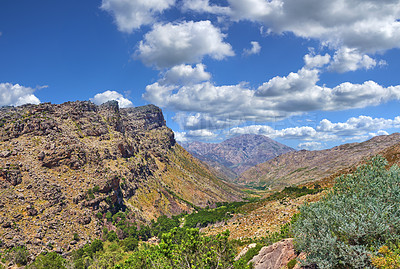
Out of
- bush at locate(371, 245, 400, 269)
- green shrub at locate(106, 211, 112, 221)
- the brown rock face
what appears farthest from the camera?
green shrub at locate(106, 211, 112, 221)

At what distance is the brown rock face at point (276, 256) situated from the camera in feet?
89.3

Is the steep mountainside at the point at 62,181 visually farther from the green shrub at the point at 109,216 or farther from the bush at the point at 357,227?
the bush at the point at 357,227

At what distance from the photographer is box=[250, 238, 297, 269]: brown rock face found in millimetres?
27219

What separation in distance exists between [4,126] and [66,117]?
135 feet

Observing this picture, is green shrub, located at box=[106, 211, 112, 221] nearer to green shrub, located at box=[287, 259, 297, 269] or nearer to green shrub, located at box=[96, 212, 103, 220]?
green shrub, located at box=[96, 212, 103, 220]

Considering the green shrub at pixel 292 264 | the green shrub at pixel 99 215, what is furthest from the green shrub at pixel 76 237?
the green shrub at pixel 292 264

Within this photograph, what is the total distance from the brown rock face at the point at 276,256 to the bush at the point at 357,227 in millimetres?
8362

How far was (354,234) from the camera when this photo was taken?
613 inches

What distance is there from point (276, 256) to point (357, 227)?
630 inches

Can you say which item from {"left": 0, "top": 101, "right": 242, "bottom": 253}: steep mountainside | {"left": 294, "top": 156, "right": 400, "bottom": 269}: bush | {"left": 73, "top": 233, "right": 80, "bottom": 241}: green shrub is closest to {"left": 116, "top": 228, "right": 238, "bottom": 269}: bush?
{"left": 294, "top": 156, "right": 400, "bottom": 269}: bush

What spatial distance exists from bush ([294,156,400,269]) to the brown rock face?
329 inches

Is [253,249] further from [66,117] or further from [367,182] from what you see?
[66,117]

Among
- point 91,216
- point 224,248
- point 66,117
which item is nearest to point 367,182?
point 224,248

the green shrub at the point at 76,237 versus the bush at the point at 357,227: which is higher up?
the bush at the point at 357,227
